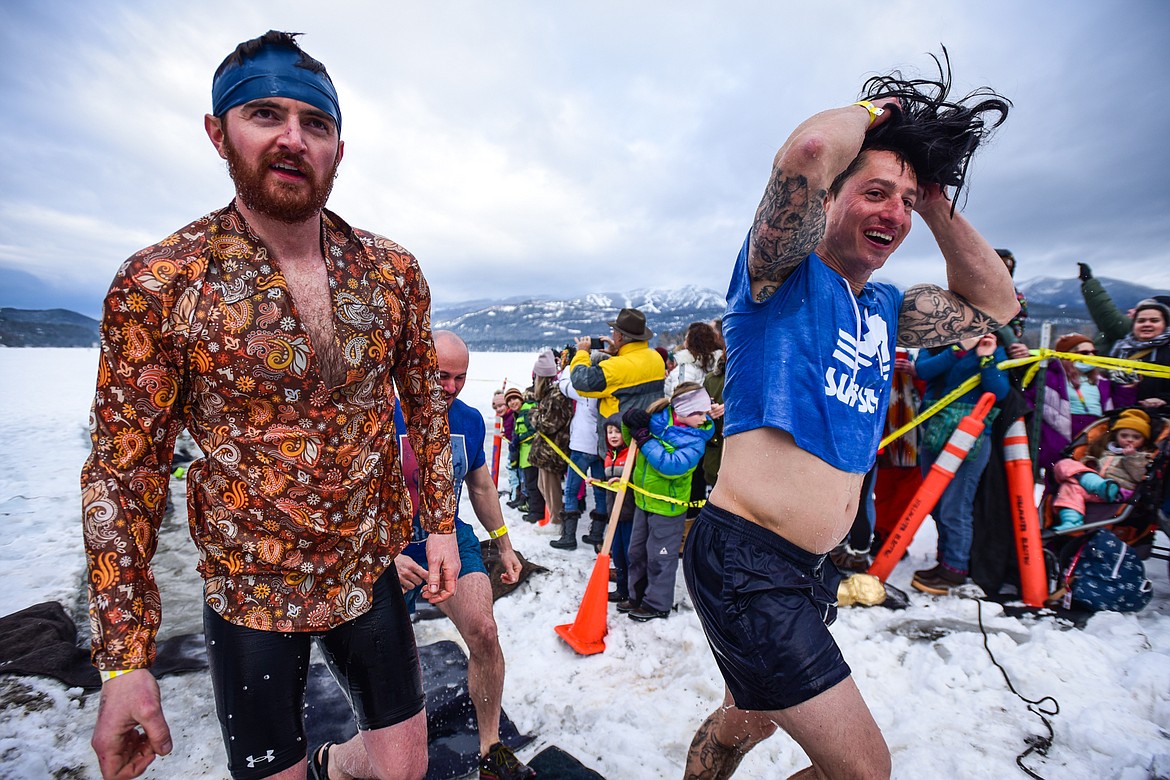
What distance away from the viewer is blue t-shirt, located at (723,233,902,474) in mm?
1722

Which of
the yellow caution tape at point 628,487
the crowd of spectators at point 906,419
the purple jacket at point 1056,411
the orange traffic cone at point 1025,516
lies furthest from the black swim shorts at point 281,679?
the purple jacket at point 1056,411

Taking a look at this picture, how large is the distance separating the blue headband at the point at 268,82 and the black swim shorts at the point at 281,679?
1649 millimetres

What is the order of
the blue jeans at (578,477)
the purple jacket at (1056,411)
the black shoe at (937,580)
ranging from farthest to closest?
1. the blue jeans at (578,477)
2. the purple jacket at (1056,411)
3. the black shoe at (937,580)

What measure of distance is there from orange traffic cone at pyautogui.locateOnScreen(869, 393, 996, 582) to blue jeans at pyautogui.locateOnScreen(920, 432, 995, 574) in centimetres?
18

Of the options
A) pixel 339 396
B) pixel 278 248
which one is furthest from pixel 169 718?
pixel 278 248

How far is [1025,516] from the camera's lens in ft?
13.4

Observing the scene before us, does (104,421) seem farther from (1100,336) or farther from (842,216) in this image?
(1100,336)

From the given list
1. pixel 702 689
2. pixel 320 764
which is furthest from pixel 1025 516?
pixel 320 764

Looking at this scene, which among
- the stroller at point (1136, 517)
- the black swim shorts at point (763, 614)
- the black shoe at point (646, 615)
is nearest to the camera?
the black swim shorts at point (763, 614)

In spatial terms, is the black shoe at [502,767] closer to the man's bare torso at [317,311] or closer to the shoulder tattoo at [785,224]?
the man's bare torso at [317,311]

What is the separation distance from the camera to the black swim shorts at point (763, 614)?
1.63 m

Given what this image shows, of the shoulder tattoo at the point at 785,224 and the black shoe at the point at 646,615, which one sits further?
the black shoe at the point at 646,615

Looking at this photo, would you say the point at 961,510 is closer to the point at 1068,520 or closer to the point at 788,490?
the point at 1068,520

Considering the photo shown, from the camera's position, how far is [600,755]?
2.78m
